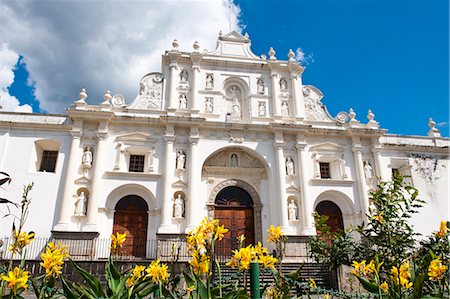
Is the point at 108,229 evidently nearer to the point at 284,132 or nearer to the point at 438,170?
the point at 284,132

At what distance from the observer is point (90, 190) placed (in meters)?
A: 15.1

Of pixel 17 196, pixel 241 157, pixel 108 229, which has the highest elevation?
pixel 241 157

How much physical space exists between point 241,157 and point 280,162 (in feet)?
7.15

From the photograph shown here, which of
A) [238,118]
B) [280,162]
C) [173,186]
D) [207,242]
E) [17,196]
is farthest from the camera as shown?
[238,118]

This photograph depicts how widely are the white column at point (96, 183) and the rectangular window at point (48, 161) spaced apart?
9.08 feet

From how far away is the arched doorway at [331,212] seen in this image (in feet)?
56.7

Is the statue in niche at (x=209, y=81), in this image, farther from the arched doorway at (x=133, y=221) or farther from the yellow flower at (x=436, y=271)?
the yellow flower at (x=436, y=271)

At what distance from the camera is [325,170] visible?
18344mm

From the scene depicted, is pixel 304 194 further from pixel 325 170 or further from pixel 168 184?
pixel 168 184

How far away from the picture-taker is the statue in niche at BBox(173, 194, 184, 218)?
50.1 feet

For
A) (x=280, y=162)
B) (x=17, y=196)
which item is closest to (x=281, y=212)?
(x=280, y=162)

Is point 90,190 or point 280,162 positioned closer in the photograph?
point 90,190

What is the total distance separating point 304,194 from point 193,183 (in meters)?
5.73

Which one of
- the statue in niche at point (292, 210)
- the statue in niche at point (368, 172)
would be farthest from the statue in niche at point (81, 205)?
the statue in niche at point (368, 172)
